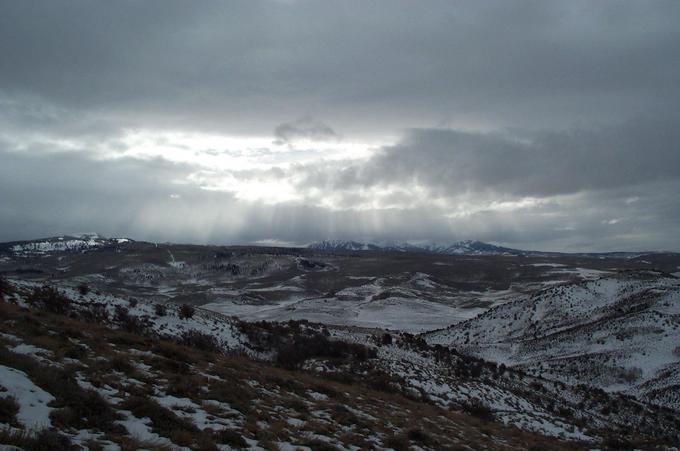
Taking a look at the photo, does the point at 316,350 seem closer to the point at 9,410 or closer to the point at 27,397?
the point at 27,397

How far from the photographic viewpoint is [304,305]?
9706cm

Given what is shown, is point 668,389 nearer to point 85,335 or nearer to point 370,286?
point 85,335

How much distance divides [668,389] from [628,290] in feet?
73.0

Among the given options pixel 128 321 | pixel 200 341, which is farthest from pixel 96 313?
pixel 200 341

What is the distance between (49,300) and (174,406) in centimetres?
1465

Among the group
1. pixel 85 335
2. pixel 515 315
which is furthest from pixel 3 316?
pixel 515 315

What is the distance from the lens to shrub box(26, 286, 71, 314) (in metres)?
20.5

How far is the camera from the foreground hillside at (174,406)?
7.80 meters

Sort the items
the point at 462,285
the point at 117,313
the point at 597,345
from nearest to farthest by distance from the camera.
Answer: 1. the point at 117,313
2. the point at 597,345
3. the point at 462,285

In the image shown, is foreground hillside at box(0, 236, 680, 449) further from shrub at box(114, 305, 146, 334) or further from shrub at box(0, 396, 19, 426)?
shrub at box(114, 305, 146, 334)

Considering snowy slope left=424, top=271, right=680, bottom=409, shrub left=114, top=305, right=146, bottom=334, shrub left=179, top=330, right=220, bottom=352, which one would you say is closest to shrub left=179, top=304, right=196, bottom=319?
Answer: shrub left=179, top=330, right=220, bottom=352

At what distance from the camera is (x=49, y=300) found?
21.3m

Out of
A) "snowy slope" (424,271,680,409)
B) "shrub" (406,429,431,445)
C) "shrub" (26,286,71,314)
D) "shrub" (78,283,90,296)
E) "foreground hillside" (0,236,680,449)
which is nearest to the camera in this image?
"foreground hillside" (0,236,680,449)

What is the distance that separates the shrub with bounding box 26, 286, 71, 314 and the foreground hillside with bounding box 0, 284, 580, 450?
207 inches
